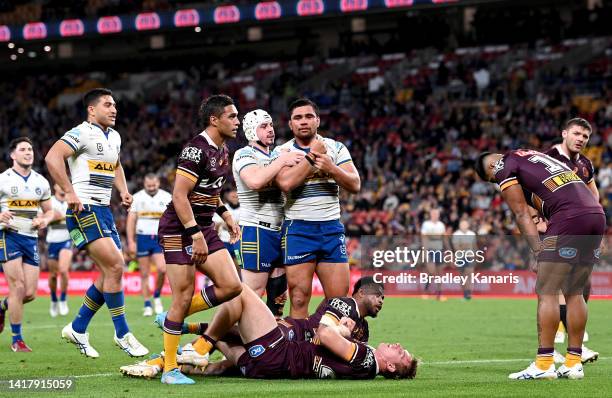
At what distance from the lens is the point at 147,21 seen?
135 feet

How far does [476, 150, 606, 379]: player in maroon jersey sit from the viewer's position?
945 centimetres

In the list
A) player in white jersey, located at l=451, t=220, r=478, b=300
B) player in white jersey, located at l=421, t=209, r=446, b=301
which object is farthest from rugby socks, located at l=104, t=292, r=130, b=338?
player in white jersey, located at l=451, t=220, r=478, b=300

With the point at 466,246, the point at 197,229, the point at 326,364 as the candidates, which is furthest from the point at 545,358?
the point at 466,246

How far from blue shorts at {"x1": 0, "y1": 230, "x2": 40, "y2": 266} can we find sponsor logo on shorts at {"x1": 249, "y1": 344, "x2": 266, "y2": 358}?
5.40 m

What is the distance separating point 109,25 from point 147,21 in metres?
1.65

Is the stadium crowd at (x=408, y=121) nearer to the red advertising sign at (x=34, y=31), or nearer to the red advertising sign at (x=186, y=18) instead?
the red advertising sign at (x=186, y=18)

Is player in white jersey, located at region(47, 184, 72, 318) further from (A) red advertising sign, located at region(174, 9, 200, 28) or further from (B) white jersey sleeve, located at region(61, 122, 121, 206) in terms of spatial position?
(A) red advertising sign, located at region(174, 9, 200, 28)

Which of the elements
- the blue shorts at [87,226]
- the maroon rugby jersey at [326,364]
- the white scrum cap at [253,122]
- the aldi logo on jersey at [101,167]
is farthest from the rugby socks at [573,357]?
the aldi logo on jersey at [101,167]

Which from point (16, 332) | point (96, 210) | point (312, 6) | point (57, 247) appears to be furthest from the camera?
point (312, 6)

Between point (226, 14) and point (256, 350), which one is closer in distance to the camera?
point (256, 350)

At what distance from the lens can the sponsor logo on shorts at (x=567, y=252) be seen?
9.45 metres

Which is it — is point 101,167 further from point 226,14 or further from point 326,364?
point 226,14

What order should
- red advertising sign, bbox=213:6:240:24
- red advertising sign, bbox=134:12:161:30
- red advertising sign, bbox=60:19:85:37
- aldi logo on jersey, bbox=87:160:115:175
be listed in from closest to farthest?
aldi logo on jersey, bbox=87:160:115:175
red advertising sign, bbox=213:6:240:24
red advertising sign, bbox=134:12:161:30
red advertising sign, bbox=60:19:85:37

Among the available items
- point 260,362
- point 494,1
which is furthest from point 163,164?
point 260,362
